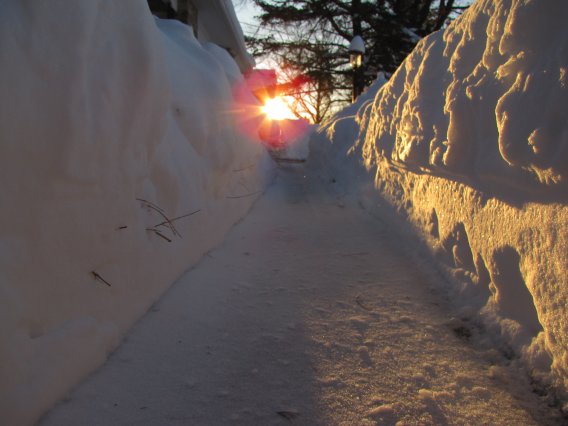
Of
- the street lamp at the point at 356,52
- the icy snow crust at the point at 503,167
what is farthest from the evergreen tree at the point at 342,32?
the icy snow crust at the point at 503,167

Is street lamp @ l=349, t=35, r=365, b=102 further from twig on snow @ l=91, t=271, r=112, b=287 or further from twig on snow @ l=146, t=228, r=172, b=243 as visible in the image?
twig on snow @ l=91, t=271, r=112, b=287

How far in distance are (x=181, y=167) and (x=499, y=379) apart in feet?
7.43

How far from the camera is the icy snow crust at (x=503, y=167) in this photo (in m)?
1.28

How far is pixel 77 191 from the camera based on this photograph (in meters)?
1.55

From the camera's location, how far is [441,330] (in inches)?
73.6

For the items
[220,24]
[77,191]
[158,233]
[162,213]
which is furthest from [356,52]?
[77,191]

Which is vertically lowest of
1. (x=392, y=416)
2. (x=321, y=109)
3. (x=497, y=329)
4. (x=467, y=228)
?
(x=392, y=416)

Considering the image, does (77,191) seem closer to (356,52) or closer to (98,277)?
(98,277)

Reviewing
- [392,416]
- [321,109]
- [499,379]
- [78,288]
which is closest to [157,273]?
[78,288]

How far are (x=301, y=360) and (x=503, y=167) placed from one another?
1206 mm

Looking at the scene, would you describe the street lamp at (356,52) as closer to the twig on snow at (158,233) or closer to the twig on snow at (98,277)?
the twig on snow at (158,233)

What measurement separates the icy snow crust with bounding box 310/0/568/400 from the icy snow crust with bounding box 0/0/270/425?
1.71 meters

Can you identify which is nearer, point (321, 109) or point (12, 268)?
point (12, 268)

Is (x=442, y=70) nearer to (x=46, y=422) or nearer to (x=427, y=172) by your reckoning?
(x=427, y=172)
